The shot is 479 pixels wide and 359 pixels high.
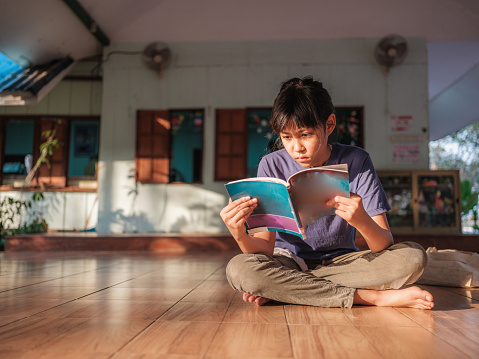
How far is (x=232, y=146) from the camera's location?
594 centimetres

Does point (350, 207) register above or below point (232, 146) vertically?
below

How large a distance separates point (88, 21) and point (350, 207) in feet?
18.1

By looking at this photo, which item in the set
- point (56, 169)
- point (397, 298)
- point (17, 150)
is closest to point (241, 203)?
point (397, 298)

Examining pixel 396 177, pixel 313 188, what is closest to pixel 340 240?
pixel 313 188

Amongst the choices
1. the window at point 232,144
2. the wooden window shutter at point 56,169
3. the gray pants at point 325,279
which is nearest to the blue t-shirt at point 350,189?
the gray pants at point 325,279

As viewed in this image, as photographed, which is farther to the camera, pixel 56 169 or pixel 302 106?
pixel 56 169

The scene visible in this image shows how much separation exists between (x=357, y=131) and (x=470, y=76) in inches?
104

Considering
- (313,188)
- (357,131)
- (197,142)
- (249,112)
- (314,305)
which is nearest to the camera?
(313,188)

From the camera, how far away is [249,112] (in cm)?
630

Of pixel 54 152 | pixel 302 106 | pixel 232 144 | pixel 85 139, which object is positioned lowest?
pixel 302 106

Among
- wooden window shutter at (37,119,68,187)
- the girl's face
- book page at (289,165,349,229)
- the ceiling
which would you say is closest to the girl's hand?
book page at (289,165,349,229)

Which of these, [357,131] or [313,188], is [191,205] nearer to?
[357,131]

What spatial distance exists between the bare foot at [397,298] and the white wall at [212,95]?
4469 mm

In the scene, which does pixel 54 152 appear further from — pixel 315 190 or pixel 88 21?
pixel 315 190
